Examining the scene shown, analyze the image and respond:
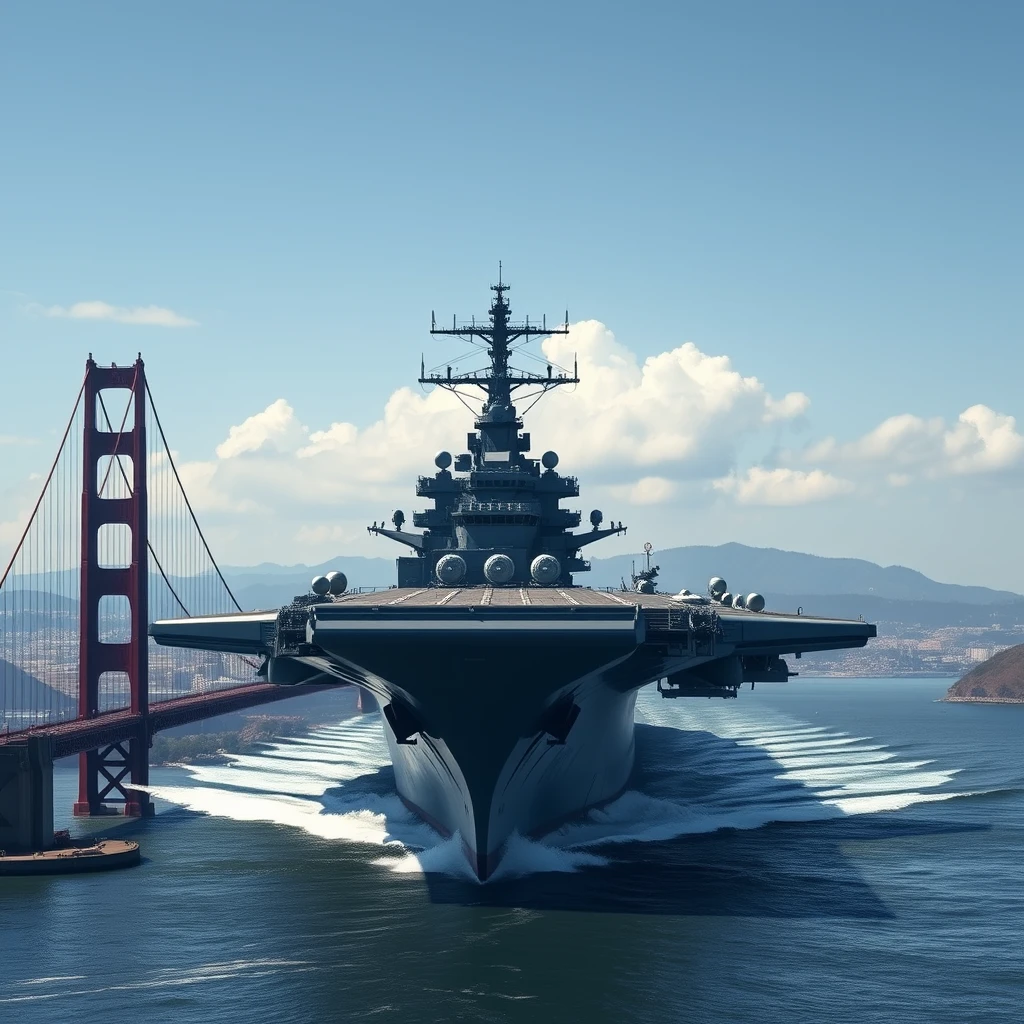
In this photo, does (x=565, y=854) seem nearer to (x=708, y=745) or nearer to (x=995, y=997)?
(x=995, y=997)

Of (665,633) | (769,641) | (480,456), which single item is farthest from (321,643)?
(480,456)

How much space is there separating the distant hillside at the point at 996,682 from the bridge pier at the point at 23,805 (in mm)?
114636

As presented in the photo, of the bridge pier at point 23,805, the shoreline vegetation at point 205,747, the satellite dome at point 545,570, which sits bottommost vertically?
the shoreline vegetation at point 205,747

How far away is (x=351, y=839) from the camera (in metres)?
36.7

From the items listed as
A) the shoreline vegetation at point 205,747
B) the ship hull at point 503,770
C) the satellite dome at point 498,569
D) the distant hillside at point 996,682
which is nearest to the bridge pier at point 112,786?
the ship hull at point 503,770

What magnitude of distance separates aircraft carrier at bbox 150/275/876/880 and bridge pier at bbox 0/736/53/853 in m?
6.47

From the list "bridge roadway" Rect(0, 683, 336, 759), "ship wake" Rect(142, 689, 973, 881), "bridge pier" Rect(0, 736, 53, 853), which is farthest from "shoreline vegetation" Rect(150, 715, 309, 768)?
"bridge pier" Rect(0, 736, 53, 853)

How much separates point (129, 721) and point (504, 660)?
2860 centimetres

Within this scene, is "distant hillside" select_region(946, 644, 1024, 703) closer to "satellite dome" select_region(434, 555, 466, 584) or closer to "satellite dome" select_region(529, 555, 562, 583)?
"satellite dome" select_region(529, 555, 562, 583)

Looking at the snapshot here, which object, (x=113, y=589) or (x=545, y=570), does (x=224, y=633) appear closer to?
(x=545, y=570)

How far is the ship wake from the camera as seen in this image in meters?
33.3

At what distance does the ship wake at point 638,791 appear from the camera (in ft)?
109

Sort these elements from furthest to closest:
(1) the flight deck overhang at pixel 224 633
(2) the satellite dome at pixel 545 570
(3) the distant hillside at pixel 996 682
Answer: (3) the distant hillside at pixel 996 682
(2) the satellite dome at pixel 545 570
(1) the flight deck overhang at pixel 224 633

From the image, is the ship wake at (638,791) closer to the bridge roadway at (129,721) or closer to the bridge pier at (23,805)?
the bridge roadway at (129,721)
